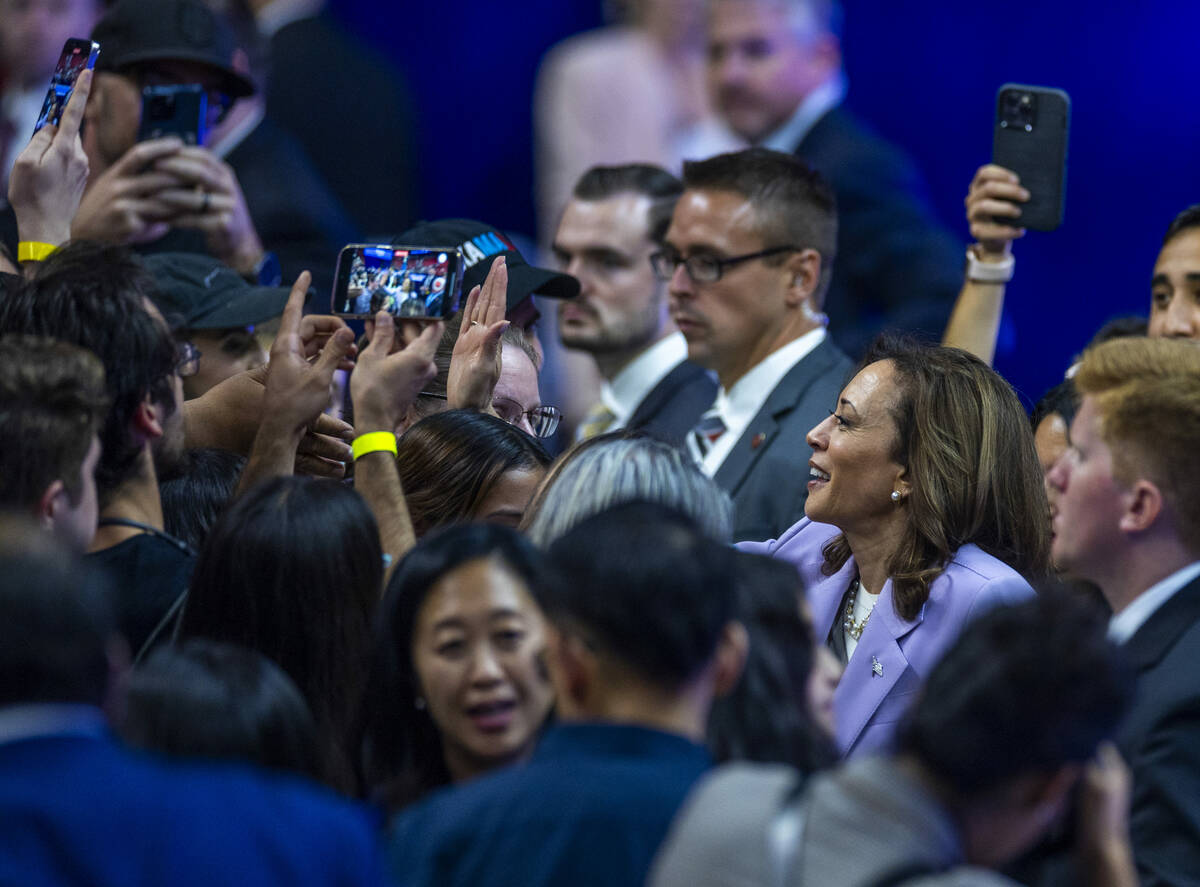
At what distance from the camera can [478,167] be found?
828 cm

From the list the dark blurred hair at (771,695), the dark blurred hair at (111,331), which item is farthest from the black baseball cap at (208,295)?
the dark blurred hair at (771,695)

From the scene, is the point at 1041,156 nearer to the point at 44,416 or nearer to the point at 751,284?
the point at 751,284

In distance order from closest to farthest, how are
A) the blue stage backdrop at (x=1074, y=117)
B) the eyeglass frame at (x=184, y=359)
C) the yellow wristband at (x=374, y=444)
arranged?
the eyeglass frame at (x=184, y=359) < the yellow wristband at (x=374, y=444) < the blue stage backdrop at (x=1074, y=117)

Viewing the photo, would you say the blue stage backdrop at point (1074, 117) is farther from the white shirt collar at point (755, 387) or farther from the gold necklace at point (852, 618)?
the gold necklace at point (852, 618)

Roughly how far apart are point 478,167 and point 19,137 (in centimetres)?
282

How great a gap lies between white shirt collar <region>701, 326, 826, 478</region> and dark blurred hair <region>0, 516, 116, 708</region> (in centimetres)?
301

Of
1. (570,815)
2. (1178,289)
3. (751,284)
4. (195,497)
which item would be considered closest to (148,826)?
(570,815)

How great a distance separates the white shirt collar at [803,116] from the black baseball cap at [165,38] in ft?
7.73

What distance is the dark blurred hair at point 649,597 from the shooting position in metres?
1.94

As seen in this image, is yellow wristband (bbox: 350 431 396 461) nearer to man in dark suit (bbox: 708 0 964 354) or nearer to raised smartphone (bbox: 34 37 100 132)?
raised smartphone (bbox: 34 37 100 132)

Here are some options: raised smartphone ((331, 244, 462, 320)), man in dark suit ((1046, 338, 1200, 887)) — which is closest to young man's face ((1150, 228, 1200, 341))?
man in dark suit ((1046, 338, 1200, 887))

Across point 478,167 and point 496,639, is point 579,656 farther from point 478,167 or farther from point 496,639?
point 478,167

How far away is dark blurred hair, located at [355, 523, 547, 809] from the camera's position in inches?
97.0

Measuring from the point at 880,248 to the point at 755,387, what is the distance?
1159 mm
